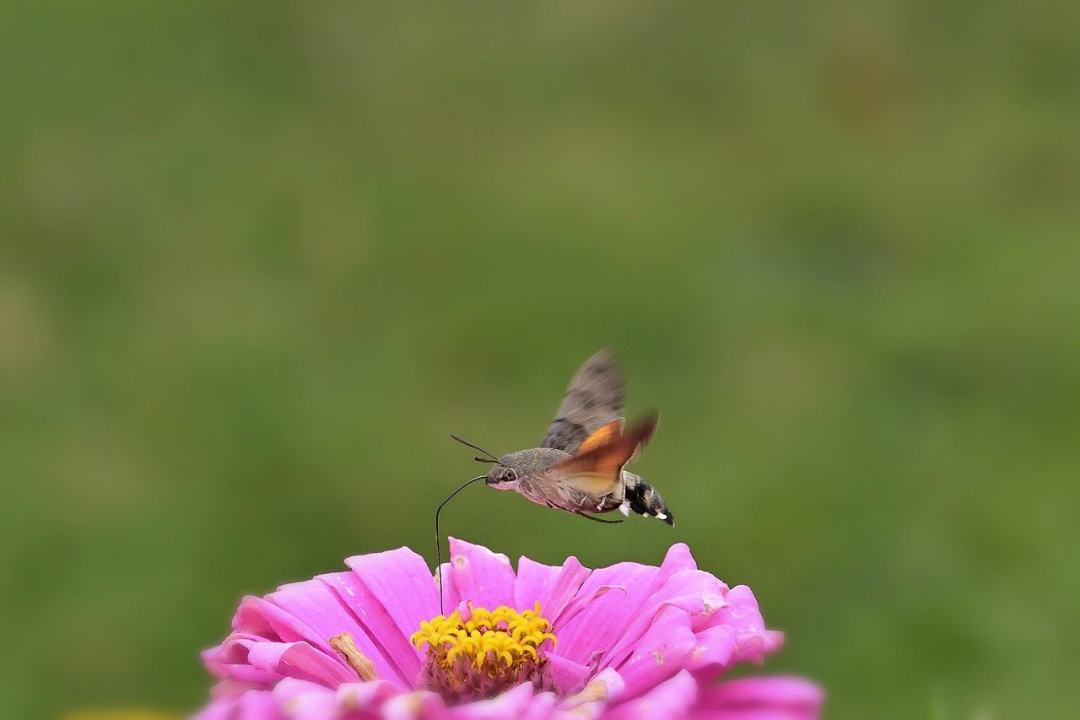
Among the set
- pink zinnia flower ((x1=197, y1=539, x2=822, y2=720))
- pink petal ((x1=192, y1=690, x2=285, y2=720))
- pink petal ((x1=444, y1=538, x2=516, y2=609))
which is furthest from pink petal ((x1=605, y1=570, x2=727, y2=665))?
pink petal ((x1=192, y1=690, x2=285, y2=720))

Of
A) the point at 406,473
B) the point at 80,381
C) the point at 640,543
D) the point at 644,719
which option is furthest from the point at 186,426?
the point at 644,719

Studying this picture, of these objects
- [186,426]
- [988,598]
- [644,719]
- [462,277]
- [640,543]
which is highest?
[462,277]

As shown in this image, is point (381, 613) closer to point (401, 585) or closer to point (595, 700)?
point (401, 585)

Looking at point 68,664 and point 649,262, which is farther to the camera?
point 649,262

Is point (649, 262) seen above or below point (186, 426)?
above

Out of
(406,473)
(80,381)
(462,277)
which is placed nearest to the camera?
(406,473)

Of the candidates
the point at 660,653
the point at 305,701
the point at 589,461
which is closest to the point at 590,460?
the point at 589,461

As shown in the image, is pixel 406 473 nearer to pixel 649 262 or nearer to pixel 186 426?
pixel 186 426

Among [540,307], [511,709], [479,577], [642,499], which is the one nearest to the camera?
[511,709]
